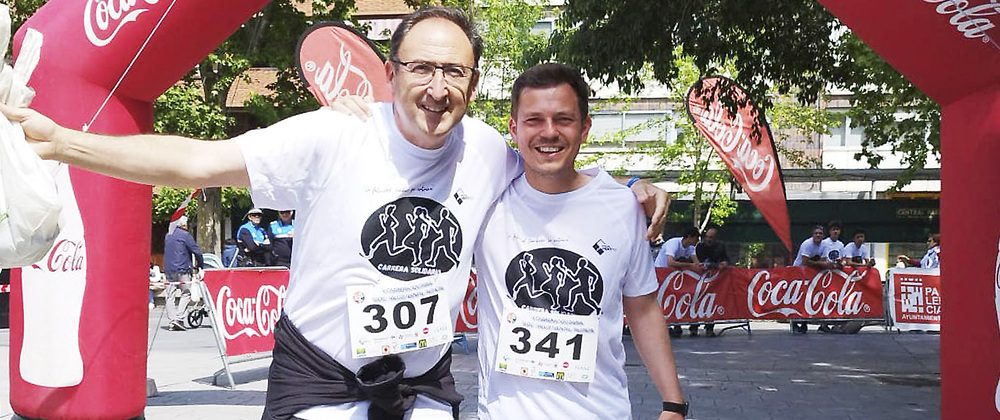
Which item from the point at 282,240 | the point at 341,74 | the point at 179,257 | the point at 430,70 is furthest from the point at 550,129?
the point at 179,257

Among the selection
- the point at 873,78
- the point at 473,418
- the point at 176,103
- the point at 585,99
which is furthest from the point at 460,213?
the point at 176,103

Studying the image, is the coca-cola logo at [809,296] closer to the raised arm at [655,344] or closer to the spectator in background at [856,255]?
the spectator in background at [856,255]

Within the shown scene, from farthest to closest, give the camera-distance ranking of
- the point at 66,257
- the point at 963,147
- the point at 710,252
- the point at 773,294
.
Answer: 1. the point at 710,252
2. the point at 773,294
3. the point at 66,257
4. the point at 963,147

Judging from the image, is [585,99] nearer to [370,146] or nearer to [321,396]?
[370,146]

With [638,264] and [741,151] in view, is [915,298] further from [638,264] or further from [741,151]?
[638,264]

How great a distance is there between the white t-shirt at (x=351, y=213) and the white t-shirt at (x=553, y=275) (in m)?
0.24

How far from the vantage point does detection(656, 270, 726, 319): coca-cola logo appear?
14820 millimetres

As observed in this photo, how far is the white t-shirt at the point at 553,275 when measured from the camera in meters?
3.39

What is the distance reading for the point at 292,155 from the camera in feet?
9.89

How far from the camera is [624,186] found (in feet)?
12.0

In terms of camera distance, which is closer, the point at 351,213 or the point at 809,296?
the point at 351,213

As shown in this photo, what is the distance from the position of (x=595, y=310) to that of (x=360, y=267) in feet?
2.56
